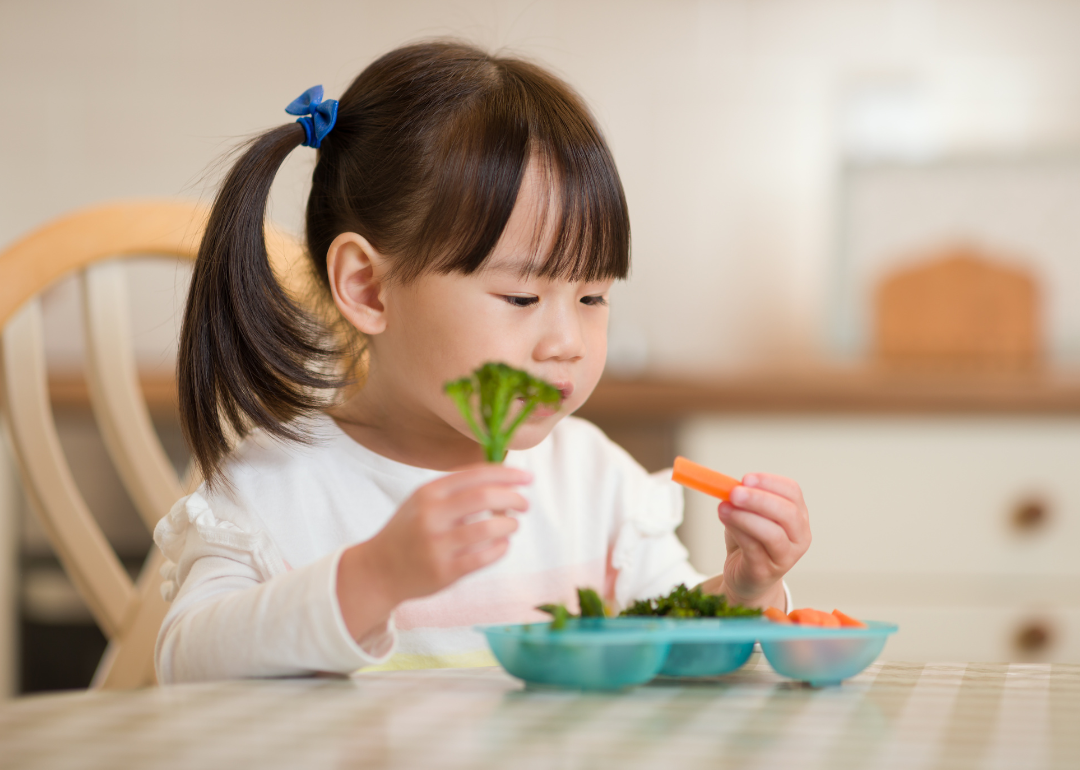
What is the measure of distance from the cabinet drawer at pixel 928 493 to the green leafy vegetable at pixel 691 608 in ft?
3.03

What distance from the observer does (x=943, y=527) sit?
1405 mm

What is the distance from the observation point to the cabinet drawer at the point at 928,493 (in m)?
1.39

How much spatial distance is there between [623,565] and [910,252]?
1.26m

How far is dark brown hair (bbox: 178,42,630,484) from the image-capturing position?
2.37 ft

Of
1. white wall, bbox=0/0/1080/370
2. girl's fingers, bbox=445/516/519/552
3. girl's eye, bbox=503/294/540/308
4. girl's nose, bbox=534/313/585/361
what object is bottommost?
girl's fingers, bbox=445/516/519/552

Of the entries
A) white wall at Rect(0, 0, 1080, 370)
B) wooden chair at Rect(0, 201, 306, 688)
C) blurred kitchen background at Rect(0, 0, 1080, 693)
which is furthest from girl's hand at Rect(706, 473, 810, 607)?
white wall at Rect(0, 0, 1080, 370)

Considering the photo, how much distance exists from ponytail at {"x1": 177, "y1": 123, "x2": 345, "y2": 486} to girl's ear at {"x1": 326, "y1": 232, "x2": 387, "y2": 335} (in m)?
0.05

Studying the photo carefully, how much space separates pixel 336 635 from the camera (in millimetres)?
502

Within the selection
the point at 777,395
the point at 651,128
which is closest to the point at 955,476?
the point at 777,395

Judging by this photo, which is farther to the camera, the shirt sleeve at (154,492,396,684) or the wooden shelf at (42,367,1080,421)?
the wooden shelf at (42,367,1080,421)

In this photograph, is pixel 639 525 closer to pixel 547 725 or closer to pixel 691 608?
pixel 691 608

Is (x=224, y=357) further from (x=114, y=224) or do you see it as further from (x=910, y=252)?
(x=910, y=252)

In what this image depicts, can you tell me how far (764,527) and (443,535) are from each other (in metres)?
0.22

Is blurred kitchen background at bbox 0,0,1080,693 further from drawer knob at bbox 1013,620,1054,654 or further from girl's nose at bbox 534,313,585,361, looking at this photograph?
girl's nose at bbox 534,313,585,361
